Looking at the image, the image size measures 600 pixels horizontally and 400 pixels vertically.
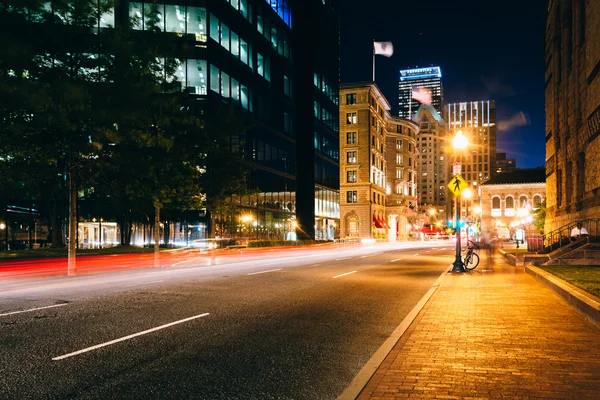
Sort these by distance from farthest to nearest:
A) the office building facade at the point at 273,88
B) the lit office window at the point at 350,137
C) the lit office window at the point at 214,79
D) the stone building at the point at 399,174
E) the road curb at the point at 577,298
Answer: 1. the stone building at the point at 399,174
2. the lit office window at the point at 350,137
3. the lit office window at the point at 214,79
4. the office building facade at the point at 273,88
5. the road curb at the point at 577,298

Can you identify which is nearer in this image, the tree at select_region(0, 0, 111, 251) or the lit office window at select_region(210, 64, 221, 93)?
the tree at select_region(0, 0, 111, 251)

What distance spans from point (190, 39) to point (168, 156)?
60.6ft

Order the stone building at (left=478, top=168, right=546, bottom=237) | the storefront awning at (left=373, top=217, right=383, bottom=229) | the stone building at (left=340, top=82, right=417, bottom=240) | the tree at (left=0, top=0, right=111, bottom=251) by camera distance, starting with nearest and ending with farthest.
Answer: the tree at (left=0, top=0, right=111, bottom=251) → the stone building at (left=340, top=82, right=417, bottom=240) → the storefront awning at (left=373, top=217, right=383, bottom=229) → the stone building at (left=478, top=168, right=546, bottom=237)

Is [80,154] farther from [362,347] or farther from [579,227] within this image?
[579,227]

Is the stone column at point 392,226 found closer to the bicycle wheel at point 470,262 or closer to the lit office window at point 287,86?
the lit office window at point 287,86

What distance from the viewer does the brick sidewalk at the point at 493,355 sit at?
5.03 m

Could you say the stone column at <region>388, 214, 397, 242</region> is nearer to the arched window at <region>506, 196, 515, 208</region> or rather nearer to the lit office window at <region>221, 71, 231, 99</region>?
the arched window at <region>506, 196, 515, 208</region>

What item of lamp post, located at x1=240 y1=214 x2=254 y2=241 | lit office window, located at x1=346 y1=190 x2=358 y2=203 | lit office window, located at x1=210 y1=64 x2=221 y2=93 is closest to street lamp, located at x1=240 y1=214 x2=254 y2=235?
lamp post, located at x1=240 y1=214 x2=254 y2=241

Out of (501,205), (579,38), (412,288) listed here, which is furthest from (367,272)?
(501,205)

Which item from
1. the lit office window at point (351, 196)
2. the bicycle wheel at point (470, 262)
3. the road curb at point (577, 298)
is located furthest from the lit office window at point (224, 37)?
the lit office window at point (351, 196)

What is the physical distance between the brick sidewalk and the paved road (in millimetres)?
647

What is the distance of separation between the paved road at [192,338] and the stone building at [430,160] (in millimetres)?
181620

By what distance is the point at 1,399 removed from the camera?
16.1 ft

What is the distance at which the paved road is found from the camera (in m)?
5.38
